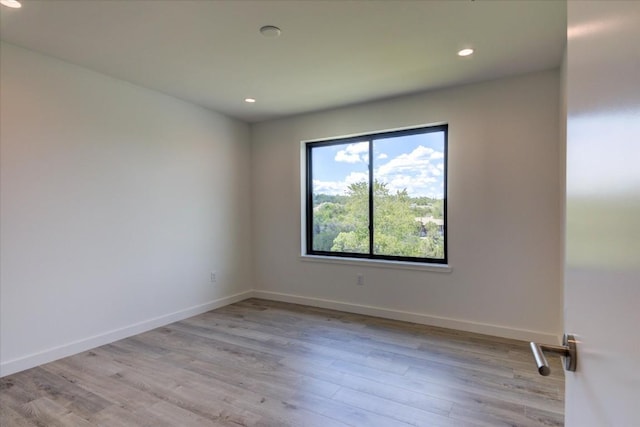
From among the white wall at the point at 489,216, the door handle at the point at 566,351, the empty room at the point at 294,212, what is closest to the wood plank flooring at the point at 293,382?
the empty room at the point at 294,212

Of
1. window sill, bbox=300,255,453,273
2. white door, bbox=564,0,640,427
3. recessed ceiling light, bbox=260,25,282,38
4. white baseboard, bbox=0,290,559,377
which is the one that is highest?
recessed ceiling light, bbox=260,25,282,38

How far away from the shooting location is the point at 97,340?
3.10m

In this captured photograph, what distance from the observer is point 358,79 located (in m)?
3.28

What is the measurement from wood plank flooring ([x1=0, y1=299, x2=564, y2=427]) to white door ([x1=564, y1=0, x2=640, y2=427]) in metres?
1.57

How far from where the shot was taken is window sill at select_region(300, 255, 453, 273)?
3592 mm

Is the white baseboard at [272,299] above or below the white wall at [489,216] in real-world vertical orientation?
below

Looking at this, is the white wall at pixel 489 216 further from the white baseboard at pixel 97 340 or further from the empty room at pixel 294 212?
the white baseboard at pixel 97 340

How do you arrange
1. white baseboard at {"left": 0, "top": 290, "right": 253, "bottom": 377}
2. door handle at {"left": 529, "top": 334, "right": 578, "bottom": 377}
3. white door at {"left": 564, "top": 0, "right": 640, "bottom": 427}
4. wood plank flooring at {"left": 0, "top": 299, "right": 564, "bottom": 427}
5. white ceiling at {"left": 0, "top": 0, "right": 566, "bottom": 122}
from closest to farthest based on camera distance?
white door at {"left": 564, "top": 0, "right": 640, "bottom": 427}, door handle at {"left": 529, "top": 334, "right": 578, "bottom": 377}, wood plank flooring at {"left": 0, "top": 299, "right": 564, "bottom": 427}, white ceiling at {"left": 0, "top": 0, "right": 566, "bottom": 122}, white baseboard at {"left": 0, "top": 290, "right": 253, "bottom": 377}

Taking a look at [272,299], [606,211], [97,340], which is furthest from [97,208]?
[606,211]

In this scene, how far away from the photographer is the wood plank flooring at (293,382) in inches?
79.5

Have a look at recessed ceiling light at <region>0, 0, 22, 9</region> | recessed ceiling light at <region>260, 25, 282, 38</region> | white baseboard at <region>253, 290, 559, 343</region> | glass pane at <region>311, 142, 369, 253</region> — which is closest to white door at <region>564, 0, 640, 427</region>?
recessed ceiling light at <region>260, 25, 282, 38</region>

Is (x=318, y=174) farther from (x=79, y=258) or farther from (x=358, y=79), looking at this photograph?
(x=79, y=258)

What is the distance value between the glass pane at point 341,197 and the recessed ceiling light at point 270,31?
2028 millimetres

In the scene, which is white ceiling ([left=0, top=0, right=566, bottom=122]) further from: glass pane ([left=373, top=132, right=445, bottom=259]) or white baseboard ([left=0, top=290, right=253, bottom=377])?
white baseboard ([left=0, top=290, right=253, bottom=377])
